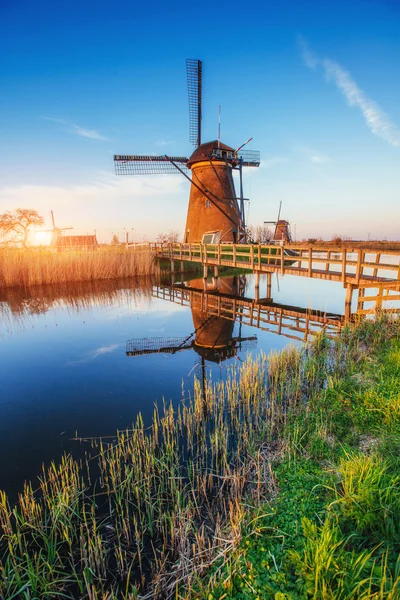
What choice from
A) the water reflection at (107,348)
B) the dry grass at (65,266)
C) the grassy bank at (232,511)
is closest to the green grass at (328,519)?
the grassy bank at (232,511)

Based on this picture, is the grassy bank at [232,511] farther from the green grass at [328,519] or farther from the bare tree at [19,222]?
the bare tree at [19,222]

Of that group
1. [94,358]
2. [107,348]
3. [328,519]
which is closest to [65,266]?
[107,348]

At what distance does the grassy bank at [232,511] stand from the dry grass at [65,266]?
14.3 m

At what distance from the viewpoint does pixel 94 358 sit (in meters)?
7.44

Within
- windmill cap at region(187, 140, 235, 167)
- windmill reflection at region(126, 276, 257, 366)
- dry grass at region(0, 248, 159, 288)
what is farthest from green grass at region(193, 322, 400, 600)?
windmill cap at region(187, 140, 235, 167)

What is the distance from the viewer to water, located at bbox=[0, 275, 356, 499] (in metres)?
4.38

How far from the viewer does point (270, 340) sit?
28.5 feet

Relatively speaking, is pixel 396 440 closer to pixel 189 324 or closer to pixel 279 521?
pixel 279 521

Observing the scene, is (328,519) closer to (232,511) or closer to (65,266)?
(232,511)

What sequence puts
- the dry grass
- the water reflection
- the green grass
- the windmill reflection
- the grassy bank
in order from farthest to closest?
1. the dry grass
2. the windmill reflection
3. the water reflection
4. the grassy bank
5. the green grass

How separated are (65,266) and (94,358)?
36.4 feet

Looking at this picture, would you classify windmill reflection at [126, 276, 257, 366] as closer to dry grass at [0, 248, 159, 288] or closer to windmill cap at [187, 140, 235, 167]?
dry grass at [0, 248, 159, 288]

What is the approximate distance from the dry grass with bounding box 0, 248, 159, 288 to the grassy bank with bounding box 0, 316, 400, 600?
47.0ft

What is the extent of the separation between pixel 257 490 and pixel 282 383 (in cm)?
255
